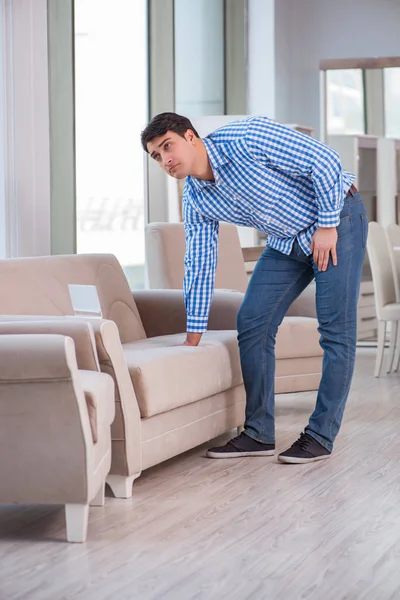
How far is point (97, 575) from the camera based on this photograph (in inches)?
90.8

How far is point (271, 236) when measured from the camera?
3.43m

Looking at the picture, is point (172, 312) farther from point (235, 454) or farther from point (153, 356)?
point (153, 356)

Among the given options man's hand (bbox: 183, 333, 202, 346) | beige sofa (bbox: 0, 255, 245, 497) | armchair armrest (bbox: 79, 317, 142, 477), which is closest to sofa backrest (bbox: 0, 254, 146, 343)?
beige sofa (bbox: 0, 255, 245, 497)

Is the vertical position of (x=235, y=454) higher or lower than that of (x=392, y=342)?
lower

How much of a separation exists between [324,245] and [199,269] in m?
0.50

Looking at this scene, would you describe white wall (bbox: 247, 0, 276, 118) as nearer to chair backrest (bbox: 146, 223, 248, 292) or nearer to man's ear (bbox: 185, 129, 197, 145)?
chair backrest (bbox: 146, 223, 248, 292)

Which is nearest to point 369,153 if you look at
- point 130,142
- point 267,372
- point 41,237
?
point 130,142

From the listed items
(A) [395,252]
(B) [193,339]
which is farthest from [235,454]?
(A) [395,252]

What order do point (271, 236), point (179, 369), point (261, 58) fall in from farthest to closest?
1. point (261, 58)
2. point (271, 236)
3. point (179, 369)

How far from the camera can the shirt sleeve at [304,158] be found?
3154mm

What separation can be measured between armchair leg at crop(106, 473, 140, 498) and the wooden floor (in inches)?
1.8

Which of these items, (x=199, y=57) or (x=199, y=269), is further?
(x=199, y=57)

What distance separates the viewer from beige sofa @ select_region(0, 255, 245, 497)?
301 centimetres

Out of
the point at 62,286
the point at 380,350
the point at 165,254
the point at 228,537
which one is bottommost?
the point at 228,537
